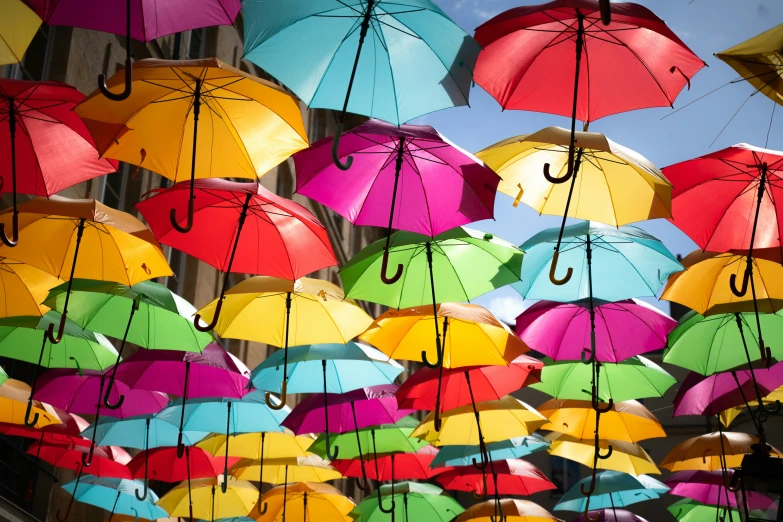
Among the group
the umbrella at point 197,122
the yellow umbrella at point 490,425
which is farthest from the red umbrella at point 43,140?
the yellow umbrella at point 490,425

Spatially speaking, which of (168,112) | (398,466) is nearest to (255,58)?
(168,112)

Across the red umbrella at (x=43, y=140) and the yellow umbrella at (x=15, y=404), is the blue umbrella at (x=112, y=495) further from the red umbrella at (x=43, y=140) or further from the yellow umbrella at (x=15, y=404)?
the red umbrella at (x=43, y=140)

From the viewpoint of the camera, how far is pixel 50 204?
727 centimetres

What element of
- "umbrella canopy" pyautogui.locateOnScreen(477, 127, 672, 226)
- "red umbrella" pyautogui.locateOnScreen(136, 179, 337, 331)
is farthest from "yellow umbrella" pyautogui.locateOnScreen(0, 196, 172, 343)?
"umbrella canopy" pyautogui.locateOnScreen(477, 127, 672, 226)

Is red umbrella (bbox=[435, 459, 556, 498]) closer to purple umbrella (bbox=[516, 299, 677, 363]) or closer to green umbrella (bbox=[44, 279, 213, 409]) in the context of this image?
purple umbrella (bbox=[516, 299, 677, 363])

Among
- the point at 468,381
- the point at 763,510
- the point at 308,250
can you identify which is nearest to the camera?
the point at 763,510

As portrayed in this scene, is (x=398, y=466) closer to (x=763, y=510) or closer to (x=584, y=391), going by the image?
(x=584, y=391)

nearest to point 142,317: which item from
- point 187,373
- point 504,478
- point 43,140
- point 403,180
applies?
point 187,373

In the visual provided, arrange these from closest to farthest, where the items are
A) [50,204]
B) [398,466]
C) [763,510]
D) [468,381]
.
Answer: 1. [763,510]
2. [50,204]
3. [468,381]
4. [398,466]

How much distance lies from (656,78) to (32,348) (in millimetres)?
5901

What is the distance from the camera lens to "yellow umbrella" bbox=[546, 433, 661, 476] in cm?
1185

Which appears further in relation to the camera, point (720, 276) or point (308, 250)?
point (720, 276)

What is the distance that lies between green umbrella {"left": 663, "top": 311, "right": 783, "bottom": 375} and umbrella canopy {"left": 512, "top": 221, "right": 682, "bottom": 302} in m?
1.02

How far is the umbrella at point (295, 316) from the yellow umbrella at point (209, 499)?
9.79ft
